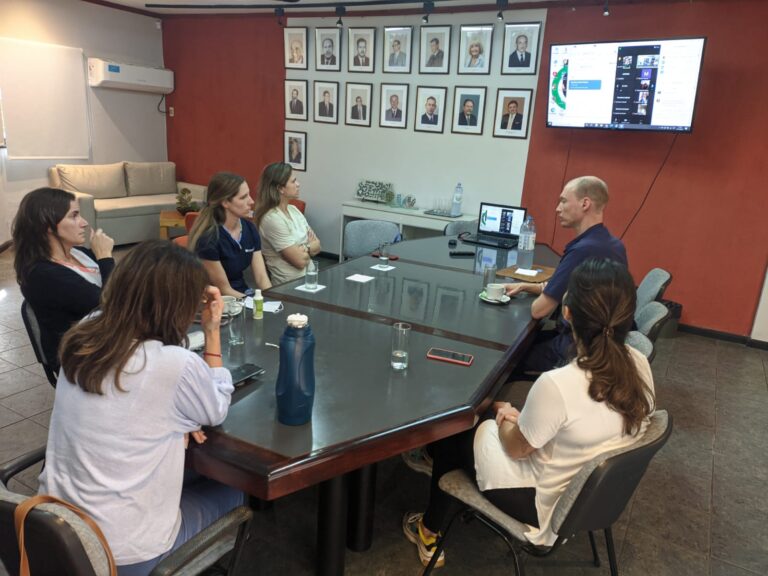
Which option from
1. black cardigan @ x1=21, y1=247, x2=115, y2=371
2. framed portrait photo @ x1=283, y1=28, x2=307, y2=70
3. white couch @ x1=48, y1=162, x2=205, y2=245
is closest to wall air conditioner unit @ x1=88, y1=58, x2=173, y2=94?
white couch @ x1=48, y1=162, x2=205, y2=245

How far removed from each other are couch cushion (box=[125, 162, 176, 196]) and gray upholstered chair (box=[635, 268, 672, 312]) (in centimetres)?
610

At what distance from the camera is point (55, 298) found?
1923mm

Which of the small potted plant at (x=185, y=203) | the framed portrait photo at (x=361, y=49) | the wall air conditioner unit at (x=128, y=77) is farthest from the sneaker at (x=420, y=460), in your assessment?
the wall air conditioner unit at (x=128, y=77)

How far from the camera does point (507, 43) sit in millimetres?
4984

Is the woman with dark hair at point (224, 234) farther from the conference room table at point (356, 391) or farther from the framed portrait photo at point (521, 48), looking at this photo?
the framed portrait photo at point (521, 48)

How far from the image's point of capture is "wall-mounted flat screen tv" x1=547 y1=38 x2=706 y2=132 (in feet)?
13.3

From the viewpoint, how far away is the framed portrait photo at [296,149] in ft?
20.7

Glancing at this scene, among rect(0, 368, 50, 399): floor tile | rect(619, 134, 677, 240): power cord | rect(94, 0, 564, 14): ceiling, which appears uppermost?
rect(94, 0, 564, 14): ceiling

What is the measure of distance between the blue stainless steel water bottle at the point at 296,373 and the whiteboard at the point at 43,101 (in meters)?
6.13

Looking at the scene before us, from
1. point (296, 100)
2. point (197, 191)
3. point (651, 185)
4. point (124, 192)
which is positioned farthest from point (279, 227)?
point (124, 192)

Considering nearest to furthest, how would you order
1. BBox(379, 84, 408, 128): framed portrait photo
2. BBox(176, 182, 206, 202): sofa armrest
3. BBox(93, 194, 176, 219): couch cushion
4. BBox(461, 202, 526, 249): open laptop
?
1. BBox(461, 202, 526, 249): open laptop
2. BBox(379, 84, 408, 128): framed portrait photo
3. BBox(93, 194, 176, 219): couch cushion
4. BBox(176, 182, 206, 202): sofa armrest

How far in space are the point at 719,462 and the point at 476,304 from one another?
5.17 ft

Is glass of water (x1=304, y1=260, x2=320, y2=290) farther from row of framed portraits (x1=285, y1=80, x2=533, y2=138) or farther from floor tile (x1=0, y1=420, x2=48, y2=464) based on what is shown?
row of framed portraits (x1=285, y1=80, x2=533, y2=138)

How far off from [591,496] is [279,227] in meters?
2.38
